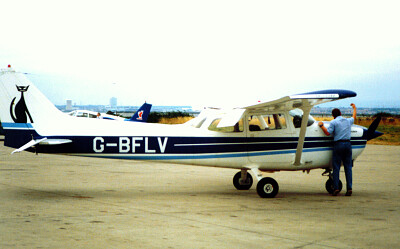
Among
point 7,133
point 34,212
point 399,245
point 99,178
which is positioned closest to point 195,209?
point 34,212

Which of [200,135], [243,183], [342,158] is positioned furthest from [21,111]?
[342,158]

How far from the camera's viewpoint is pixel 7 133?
34.8ft

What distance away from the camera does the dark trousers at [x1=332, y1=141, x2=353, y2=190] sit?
1123 cm

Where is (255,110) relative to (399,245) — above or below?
above

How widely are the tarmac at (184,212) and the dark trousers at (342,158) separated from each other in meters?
0.39

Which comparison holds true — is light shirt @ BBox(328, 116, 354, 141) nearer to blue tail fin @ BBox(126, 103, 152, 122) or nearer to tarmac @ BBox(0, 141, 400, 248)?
tarmac @ BBox(0, 141, 400, 248)

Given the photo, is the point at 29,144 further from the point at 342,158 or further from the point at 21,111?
the point at 342,158

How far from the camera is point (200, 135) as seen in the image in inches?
440

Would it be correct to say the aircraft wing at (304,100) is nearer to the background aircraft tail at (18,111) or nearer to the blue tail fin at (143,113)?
the background aircraft tail at (18,111)

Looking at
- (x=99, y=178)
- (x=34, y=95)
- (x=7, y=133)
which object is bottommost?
(x=99, y=178)

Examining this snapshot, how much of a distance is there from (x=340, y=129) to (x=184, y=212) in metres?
4.39

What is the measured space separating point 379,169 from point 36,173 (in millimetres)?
10923

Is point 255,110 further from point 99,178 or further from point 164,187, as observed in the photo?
point 99,178

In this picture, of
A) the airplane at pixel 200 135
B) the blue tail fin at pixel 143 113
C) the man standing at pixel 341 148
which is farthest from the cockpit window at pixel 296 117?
the blue tail fin at pixel 143 113
